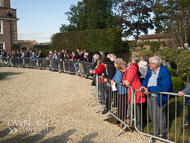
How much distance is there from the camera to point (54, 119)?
605cm

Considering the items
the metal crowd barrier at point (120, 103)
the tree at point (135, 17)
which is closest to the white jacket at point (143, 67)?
the metal crowd barrier at point (120, 103)

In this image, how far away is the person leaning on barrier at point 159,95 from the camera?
433 centimetres

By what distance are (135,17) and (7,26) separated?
21005 millimetres

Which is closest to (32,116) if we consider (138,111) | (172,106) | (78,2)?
(138,111)

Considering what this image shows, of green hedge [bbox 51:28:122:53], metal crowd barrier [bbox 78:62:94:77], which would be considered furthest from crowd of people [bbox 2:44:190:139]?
green hedge [bbox 51:28:122:53]

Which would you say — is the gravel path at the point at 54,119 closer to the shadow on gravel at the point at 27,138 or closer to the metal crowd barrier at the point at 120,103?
the shadow on gravel at the point at 27,138

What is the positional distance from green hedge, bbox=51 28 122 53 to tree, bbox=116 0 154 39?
7.73 meters

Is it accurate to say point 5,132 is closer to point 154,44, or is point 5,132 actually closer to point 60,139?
point 60,139

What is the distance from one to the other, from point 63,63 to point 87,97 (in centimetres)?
805

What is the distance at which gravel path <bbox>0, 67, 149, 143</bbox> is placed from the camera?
4.77 meters

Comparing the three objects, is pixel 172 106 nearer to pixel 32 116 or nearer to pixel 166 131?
pixel 166 131

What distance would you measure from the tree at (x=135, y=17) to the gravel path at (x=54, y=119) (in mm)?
24132

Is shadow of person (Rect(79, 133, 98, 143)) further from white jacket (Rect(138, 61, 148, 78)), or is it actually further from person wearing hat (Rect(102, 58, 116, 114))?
white jacket (Rect(138, 61, 148, 78))

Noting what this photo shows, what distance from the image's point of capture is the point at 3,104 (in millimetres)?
7715
